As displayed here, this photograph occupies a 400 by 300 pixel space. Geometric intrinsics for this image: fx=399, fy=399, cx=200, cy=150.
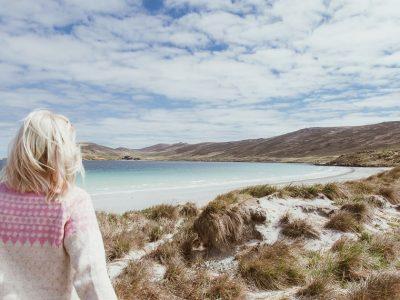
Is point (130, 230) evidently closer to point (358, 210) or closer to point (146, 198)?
point (358, 210)

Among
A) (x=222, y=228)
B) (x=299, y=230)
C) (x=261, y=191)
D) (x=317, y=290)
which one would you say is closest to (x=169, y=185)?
(x=261, y=191)

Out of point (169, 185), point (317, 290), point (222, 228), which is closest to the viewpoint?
point (317, 290)

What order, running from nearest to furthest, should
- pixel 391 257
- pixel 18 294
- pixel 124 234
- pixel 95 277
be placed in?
pixel 95 277
pixel 18 294
pixel 391 257
pixel 124 234

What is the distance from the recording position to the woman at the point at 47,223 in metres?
1.90

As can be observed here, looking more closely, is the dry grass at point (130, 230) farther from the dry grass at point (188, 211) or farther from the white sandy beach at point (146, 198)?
the white sandy beach at point (146, 198)

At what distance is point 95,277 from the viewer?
1.89 m

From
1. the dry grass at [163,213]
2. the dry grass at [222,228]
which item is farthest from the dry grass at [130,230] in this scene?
the dry grass at [222,228]

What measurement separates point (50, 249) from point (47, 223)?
0.14 meters

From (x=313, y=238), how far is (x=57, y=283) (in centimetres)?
702

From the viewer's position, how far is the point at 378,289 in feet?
17.6

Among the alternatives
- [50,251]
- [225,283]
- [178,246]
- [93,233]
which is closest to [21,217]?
[50,251]

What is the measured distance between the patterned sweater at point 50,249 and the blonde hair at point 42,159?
0.05 m

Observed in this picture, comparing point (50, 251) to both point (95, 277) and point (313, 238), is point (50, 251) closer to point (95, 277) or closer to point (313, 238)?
point (95, 277)

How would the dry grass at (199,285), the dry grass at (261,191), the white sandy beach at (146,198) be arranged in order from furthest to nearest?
the white sandy beach at (146,198) < the dry grass at (261,191) < the dry grass at (199,285)
